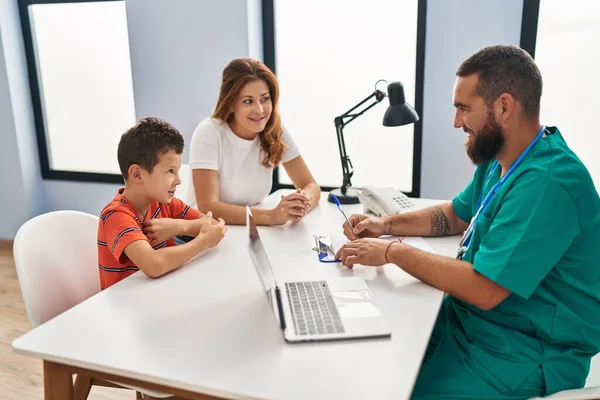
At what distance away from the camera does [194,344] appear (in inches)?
43.1

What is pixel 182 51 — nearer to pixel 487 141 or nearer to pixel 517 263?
pixel 487 141

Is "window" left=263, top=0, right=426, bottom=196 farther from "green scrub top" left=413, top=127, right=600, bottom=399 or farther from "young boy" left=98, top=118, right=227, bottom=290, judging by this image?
"green scrub top" left=413, top=127, right=600, bottom=399

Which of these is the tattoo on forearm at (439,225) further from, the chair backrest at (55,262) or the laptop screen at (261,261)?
the chair backrest at (55,262)

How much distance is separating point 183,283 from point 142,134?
48cm

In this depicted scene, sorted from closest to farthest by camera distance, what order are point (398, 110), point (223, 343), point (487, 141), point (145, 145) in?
1. point (223, 343)
2. point (487, 141)
3. point (145, 145)
4. point (398, 110)

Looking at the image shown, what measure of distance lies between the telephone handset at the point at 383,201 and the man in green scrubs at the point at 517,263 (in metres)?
0.61

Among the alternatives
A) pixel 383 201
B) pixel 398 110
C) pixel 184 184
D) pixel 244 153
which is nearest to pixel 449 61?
pixel 398 110

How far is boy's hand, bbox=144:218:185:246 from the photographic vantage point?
1594 mm

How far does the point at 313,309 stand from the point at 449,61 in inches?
74.2

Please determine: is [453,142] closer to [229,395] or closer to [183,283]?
[183,283]

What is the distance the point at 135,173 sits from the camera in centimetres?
157

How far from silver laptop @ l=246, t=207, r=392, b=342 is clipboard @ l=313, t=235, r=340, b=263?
0.16 meters

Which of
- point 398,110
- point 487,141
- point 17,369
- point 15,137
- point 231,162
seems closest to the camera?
point 487,141

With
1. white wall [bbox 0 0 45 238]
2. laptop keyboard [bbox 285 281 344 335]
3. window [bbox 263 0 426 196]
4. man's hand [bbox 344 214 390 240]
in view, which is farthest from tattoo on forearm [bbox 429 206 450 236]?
white wall [bbox 0 0 45 238]
